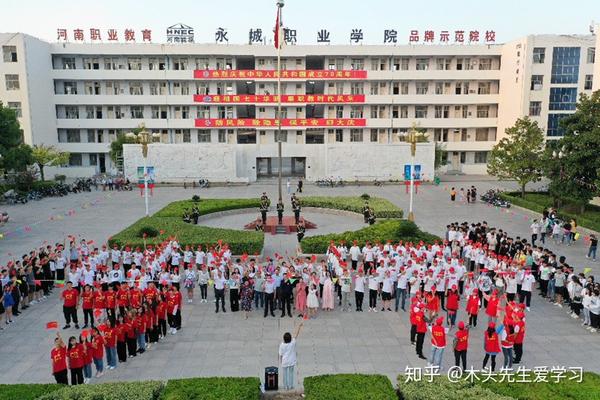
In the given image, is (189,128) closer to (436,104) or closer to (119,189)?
(119,189)

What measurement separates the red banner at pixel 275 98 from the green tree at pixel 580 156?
24.2m

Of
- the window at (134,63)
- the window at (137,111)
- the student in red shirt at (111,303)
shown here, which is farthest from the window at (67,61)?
the student in red shirt at (111,303)

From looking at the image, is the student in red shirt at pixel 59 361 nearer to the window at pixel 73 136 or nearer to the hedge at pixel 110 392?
the hedge at pixel 110 392

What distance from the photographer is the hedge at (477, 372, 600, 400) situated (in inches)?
301

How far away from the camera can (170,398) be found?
7520 millimetres

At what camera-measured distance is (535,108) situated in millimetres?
44656

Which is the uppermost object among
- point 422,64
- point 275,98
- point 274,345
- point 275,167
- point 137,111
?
point 422,64

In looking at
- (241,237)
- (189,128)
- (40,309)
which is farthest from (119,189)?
(40,309)

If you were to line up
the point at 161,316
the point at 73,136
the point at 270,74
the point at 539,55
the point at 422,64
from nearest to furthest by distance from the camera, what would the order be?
the point at 161,316 < the point at 539,55 < the point at 270,74 < the point at 422,64 < the point at 73,136

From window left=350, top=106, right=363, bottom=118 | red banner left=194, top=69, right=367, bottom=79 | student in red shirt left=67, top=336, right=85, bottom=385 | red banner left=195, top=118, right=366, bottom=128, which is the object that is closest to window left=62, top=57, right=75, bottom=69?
red banner left=194, top=69, right=367, bottom=79

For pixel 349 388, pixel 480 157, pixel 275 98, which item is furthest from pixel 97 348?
pixel 480 157

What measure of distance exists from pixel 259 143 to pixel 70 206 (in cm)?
2112

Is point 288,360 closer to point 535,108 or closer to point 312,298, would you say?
point 312,298

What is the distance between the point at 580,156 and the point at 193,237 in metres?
18.4
